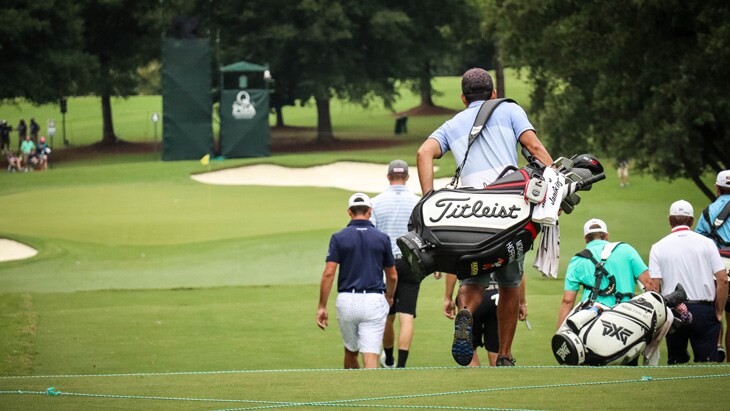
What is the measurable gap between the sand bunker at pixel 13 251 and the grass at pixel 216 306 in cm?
26

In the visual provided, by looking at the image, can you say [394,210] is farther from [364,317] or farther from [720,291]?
[720,291]

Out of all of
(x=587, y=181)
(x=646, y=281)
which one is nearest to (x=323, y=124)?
(x=646, y=281)

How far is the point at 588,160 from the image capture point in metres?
7.80

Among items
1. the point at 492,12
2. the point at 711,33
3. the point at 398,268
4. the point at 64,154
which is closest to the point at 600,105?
the point at 711,33

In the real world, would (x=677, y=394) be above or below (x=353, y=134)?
above

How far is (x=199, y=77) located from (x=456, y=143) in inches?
1549

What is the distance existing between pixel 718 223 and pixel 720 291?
77 cm

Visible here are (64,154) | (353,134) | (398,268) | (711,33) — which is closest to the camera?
(398,268)

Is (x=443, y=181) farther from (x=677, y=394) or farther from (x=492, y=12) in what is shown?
(x=677, y=394)

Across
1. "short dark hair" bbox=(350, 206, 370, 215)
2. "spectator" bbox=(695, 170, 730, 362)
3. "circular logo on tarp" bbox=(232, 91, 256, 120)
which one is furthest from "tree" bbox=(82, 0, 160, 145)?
"spectator" bbox=(695, 170, 730, 362)

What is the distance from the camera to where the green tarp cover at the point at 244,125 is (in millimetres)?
46250

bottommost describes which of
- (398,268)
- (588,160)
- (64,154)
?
(64,154)

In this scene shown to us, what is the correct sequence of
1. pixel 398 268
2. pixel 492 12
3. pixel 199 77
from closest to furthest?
pixel 398 268 → pixel 492 12 → pixel 199 77


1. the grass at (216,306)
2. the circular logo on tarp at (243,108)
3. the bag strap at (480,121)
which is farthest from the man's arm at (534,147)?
the circular logo on tarp at (243,108)
